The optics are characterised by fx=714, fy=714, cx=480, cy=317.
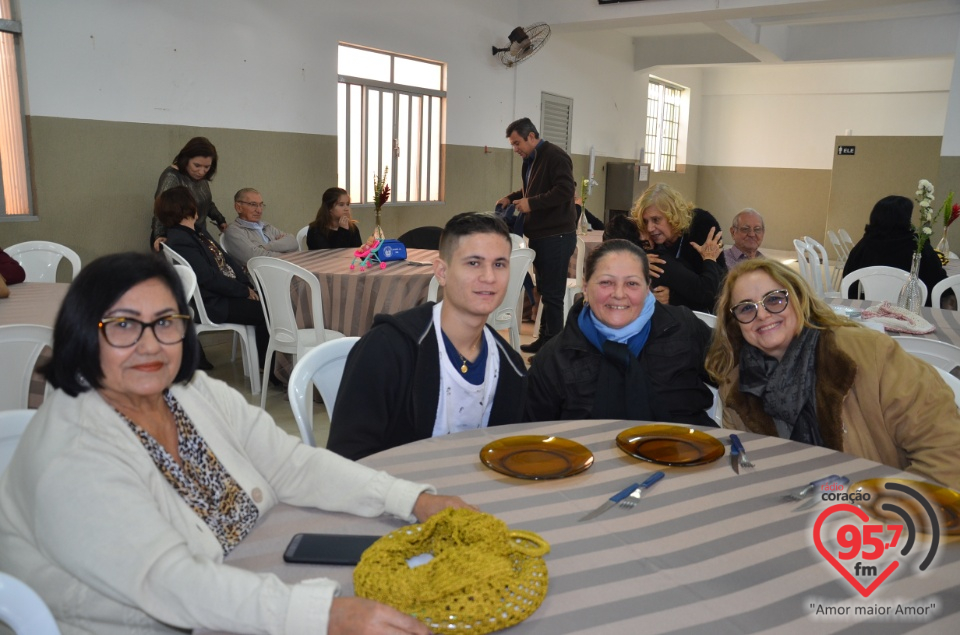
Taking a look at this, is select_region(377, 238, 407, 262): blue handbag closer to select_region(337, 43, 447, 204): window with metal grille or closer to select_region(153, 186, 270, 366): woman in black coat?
select_region(153, 186, 270, 366): woman in black coat

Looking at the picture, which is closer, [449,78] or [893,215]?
[893,215]

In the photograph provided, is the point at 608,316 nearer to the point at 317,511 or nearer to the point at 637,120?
the point at 317,511

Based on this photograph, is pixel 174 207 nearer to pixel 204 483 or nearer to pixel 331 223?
pixel 331 223

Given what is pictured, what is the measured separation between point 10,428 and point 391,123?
5.93 metres

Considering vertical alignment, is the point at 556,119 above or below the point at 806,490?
above

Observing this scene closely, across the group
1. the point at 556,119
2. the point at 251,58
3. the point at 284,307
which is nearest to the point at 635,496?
the point at 284,307

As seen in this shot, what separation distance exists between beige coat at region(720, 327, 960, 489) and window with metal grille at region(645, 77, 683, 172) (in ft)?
35.1

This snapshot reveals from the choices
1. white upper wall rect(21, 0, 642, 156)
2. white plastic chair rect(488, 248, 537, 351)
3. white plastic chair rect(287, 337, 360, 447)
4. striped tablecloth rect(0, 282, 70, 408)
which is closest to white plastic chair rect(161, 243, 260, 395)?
striped tablecloth rect(0, 282, 70, 408)

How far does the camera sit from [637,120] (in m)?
11.2

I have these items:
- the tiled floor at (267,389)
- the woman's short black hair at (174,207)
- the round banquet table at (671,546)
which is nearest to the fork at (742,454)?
the round banquet table at (671,546)

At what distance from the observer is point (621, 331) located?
6.91ft

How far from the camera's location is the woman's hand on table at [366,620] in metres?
0.91

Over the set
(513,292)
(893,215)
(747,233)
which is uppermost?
(893,215)

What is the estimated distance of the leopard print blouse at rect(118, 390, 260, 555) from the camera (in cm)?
116
